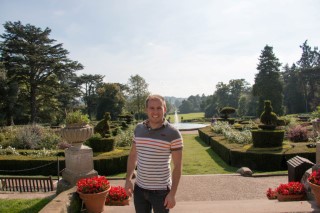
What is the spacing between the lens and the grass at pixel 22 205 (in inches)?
192

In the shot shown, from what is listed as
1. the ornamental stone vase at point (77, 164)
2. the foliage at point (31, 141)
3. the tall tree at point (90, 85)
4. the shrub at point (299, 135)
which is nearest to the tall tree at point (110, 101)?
the tall tree at point (90, 85)

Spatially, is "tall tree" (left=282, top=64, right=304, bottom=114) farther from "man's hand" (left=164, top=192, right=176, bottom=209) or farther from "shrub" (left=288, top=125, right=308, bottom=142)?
"man's hand" (left=164, top=192, right=176, bottom=209)

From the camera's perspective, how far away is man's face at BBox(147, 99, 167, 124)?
2879 mm

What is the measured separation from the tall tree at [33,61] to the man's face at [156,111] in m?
32.1

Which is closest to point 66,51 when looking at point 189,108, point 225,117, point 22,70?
point 22,70

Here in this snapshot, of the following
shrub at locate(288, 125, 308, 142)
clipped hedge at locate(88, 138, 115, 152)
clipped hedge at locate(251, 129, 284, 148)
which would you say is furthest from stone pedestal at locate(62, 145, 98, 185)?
shrub at locate(288, 125, 308, 142)

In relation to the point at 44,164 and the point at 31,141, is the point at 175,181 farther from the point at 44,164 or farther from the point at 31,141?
the point at 31,141

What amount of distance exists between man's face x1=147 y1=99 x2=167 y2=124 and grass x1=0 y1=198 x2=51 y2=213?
3148 millimetres

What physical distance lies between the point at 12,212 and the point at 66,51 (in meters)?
33.3

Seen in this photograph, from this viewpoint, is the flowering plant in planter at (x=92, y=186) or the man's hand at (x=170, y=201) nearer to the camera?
the man's hand at (x=170, y=201)

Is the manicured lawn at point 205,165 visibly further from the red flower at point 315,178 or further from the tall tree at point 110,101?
the tall tree at point 110,101

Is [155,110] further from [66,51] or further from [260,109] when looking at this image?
[260,109]

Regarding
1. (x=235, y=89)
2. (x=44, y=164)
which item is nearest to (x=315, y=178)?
(x=44, y=164)

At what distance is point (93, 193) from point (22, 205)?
1527 millimetres
